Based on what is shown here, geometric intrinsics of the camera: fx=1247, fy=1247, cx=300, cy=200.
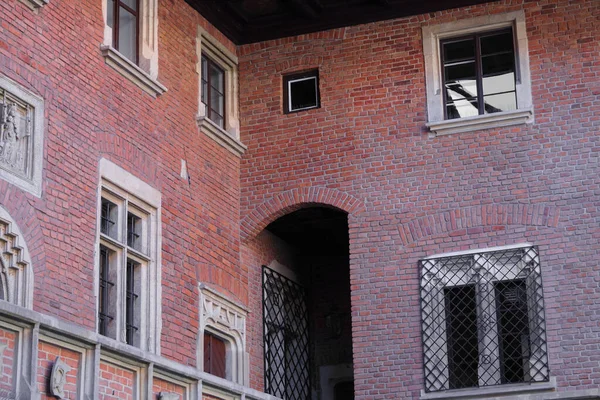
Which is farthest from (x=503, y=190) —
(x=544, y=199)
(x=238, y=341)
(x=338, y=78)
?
(x=238, y=341)

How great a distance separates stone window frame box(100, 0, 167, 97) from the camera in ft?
46.6

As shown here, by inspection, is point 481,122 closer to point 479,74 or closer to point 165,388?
point 479,74

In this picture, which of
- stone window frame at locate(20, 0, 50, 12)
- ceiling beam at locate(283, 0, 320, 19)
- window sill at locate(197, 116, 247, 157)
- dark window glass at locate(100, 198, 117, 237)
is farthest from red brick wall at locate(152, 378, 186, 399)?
ceiling beam at locate(283, 0, 320, 19)

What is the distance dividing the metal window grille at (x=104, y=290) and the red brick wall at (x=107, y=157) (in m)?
0.53

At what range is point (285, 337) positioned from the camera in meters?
17.6

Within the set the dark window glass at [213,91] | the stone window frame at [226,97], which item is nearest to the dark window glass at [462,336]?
the stone window frame at [226,97]

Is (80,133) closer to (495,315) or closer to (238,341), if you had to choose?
(238,341)

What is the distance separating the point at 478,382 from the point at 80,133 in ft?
18.6

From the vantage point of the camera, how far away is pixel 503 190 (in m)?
15.7

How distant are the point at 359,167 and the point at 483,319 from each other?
2640mm

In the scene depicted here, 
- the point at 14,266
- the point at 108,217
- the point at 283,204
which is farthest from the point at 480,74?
the point at 14,266

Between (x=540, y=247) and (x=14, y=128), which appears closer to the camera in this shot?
(x=14, y=128)

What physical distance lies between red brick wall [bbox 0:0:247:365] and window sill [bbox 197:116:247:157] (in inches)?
3.8

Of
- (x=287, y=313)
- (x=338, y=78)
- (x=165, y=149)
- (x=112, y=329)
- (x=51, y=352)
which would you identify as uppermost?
(x=338, y=78)
